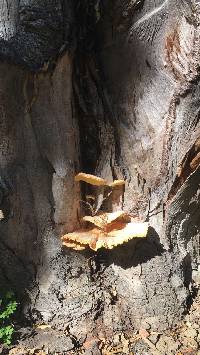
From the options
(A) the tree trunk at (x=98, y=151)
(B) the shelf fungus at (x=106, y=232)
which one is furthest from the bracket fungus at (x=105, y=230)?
(A) the tree trunk at (x=98, y=151)

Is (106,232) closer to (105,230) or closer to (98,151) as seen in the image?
(105,230)

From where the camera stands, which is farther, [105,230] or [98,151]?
[98,151]

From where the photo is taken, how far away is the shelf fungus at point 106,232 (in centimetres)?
244

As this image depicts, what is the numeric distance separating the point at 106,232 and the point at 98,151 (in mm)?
533

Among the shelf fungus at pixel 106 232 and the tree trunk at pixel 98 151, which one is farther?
the shelf fungus at pixel 106 232

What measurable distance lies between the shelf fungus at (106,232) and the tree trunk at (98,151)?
0.40ft

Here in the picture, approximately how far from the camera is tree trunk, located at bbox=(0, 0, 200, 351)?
7.38 ft

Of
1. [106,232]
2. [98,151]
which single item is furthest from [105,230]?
[98,151]

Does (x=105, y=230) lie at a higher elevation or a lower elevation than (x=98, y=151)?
lower

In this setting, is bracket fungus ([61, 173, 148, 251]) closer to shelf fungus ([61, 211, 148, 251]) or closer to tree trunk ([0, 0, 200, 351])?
shelf fungus ([61, 211, 148, 251])

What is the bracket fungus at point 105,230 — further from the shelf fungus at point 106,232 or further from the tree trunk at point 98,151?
the tree trunk at point 98,151

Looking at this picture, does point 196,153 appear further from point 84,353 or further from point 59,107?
point 84,353

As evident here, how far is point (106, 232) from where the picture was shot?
8.36ft

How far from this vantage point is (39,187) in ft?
8.59
